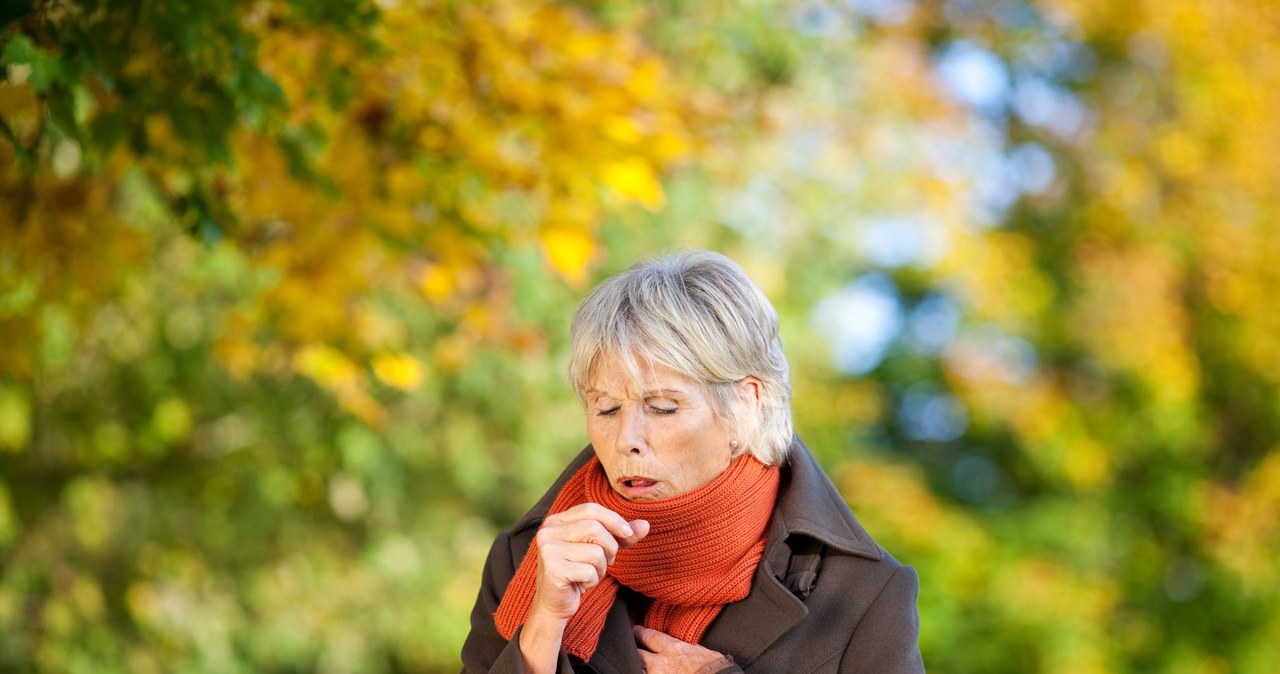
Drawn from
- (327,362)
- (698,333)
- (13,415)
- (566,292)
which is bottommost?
(13,415)

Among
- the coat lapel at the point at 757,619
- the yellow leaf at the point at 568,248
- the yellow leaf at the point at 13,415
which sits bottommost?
the yellow leaf at the point at 13,415

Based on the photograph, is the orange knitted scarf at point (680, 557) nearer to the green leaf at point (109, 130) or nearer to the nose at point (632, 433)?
the nose at point (632, 433)

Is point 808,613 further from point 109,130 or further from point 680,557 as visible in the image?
point 109,130

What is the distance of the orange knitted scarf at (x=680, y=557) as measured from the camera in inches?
85.6

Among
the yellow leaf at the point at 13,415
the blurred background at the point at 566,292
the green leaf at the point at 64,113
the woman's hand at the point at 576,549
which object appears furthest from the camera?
Answer: the yellow leaf at the point at 13,415

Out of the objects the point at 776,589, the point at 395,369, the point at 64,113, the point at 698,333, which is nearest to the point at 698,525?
the point at 776,589

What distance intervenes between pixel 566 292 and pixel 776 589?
4924 millimetres

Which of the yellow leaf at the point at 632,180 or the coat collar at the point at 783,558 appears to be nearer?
the coat collar at the point at 783,558

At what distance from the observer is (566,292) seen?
23.2 ft

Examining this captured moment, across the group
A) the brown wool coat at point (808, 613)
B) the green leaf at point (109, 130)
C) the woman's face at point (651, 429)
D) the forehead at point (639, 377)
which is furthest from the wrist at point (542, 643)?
the green leaf at point (109, 130)

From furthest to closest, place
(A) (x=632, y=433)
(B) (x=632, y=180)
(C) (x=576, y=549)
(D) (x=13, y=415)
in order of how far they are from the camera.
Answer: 1. (D) (x=13, y=415)
2. (B) (x=632, y=180)
3. (A) (x=632, y=433)
4. (C) (x=576, y=549)

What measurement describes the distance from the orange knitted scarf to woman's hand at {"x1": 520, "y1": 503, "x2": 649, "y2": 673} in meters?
0.09

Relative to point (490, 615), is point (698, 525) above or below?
above

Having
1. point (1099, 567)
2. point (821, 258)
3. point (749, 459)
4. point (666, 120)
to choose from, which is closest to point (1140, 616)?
point (1099, 567)
